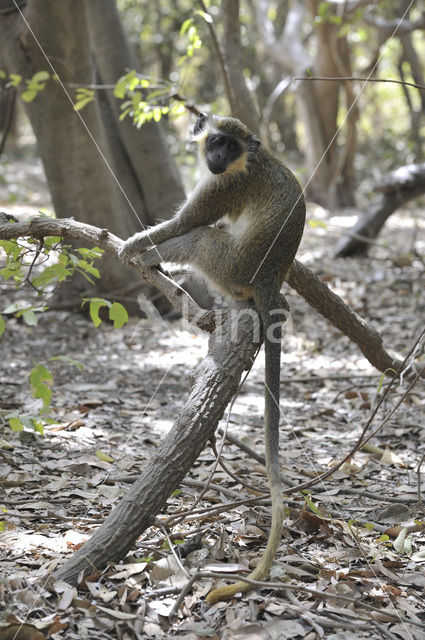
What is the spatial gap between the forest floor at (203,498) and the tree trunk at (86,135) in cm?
132

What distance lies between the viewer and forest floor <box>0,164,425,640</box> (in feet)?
8.51

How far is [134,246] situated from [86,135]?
123 inches

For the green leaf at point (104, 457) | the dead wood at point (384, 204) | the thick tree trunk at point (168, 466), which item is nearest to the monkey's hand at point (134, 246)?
the thick tree trunk at point (168, 466)

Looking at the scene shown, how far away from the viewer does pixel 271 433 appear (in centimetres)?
323

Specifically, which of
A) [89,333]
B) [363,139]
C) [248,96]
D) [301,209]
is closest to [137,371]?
[89,333]

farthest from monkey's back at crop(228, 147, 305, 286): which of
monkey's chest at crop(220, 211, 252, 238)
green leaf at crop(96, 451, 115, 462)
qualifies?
green leaf at crop(96, 451, 115, 462)

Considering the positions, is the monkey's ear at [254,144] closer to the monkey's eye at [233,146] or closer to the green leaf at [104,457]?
the monkey's eye at [233,146]

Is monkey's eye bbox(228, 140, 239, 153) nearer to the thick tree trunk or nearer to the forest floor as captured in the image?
the thick tree trunk

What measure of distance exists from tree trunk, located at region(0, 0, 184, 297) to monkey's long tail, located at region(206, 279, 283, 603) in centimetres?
312

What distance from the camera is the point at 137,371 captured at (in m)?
6.14

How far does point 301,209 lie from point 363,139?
18.9 metres

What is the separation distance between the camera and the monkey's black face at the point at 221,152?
4.16 metres

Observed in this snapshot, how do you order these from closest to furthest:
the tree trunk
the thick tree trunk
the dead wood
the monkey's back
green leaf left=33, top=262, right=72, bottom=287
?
the thick tree trunk, green leaf left=33, top=262, right=72, bottom=287, the monkey's back, the tree trunk, the dead wood

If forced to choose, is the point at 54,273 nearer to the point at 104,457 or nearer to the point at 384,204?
the point at 104,457
